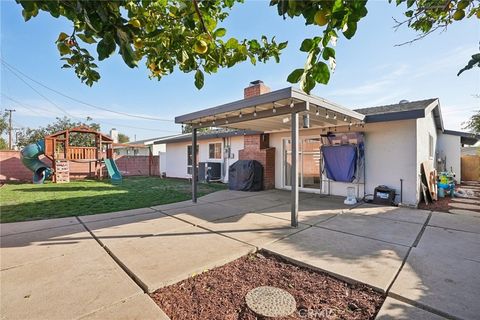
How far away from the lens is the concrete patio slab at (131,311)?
1943 millimetres

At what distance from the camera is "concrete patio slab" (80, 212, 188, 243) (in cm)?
402

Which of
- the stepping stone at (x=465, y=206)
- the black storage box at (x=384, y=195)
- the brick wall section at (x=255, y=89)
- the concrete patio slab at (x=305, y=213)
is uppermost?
the brick wall section at (x=255, y=89)

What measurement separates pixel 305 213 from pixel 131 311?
14.3 feet

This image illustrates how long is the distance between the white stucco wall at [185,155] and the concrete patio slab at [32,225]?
7489 mm

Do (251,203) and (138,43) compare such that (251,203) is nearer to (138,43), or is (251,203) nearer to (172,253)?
(172,253)

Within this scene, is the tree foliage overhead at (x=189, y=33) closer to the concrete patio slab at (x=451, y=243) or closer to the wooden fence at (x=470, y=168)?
the concrete patio slab at (x=451, y=243)

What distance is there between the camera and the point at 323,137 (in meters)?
7.97

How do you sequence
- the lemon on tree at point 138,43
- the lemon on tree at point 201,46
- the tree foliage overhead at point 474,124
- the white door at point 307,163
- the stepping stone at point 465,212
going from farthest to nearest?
the tree foliage overhead at point 474,124
the white door at point 307,163
the stepping stone at point 465,212
the lemon on tree at point 201,46
the lemon on tree at point 138,43

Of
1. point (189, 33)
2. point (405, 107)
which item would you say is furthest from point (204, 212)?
point (405, 107)

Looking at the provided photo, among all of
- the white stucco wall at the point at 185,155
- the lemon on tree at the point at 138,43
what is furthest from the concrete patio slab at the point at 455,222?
the white stucco wall at the point at 185,155

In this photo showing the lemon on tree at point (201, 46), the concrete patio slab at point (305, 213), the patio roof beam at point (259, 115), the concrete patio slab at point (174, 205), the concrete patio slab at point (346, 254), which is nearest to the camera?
the lemon on tree at point (201, 46)

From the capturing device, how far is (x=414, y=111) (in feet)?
19.4

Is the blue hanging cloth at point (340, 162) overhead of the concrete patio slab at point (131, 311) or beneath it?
overhead

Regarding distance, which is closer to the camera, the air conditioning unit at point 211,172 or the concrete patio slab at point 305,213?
the concrete patio slab at point 305,213
